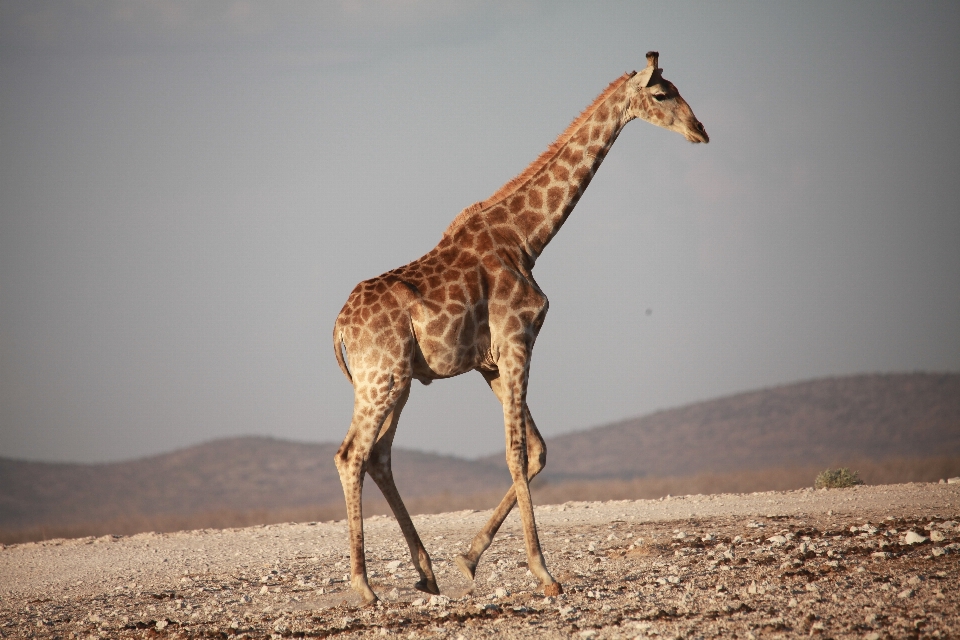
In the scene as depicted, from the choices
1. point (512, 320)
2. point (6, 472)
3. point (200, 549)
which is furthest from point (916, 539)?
point (6, 472)

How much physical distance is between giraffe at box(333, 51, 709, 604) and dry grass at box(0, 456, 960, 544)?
11.9 metres

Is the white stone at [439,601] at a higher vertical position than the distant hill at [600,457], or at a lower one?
lower

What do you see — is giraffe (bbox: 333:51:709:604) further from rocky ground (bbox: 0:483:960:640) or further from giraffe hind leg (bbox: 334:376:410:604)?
rocky ground (bbox: 0:483:960:640)

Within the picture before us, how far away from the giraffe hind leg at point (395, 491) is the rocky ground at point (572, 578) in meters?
0.30

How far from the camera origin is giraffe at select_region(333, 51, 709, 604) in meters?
8.24

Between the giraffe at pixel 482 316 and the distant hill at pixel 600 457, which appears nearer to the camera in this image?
the giraffe at pixel 482 316

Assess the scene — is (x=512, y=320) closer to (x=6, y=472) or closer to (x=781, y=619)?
(x=781, y=619)

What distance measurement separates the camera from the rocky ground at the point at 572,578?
678 cm

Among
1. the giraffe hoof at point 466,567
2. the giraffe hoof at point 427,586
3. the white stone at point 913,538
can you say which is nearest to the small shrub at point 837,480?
the white stone at point 913,538

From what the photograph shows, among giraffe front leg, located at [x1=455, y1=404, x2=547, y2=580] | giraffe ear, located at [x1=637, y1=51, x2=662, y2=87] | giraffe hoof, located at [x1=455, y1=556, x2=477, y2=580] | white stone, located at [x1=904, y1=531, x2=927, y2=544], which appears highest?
giraffe ear, located at [x1=637, y1=51, x2=662, y2=87]

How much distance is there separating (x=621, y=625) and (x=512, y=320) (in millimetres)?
3132

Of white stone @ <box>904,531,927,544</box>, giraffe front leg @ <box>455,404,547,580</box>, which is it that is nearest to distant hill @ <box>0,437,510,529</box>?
giraffe front leg @ <box>455,404,547,580</box>

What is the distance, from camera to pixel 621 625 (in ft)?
21.9

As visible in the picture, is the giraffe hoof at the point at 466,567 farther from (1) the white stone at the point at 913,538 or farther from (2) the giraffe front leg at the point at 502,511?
(1) the white stone at the point at 913,538
